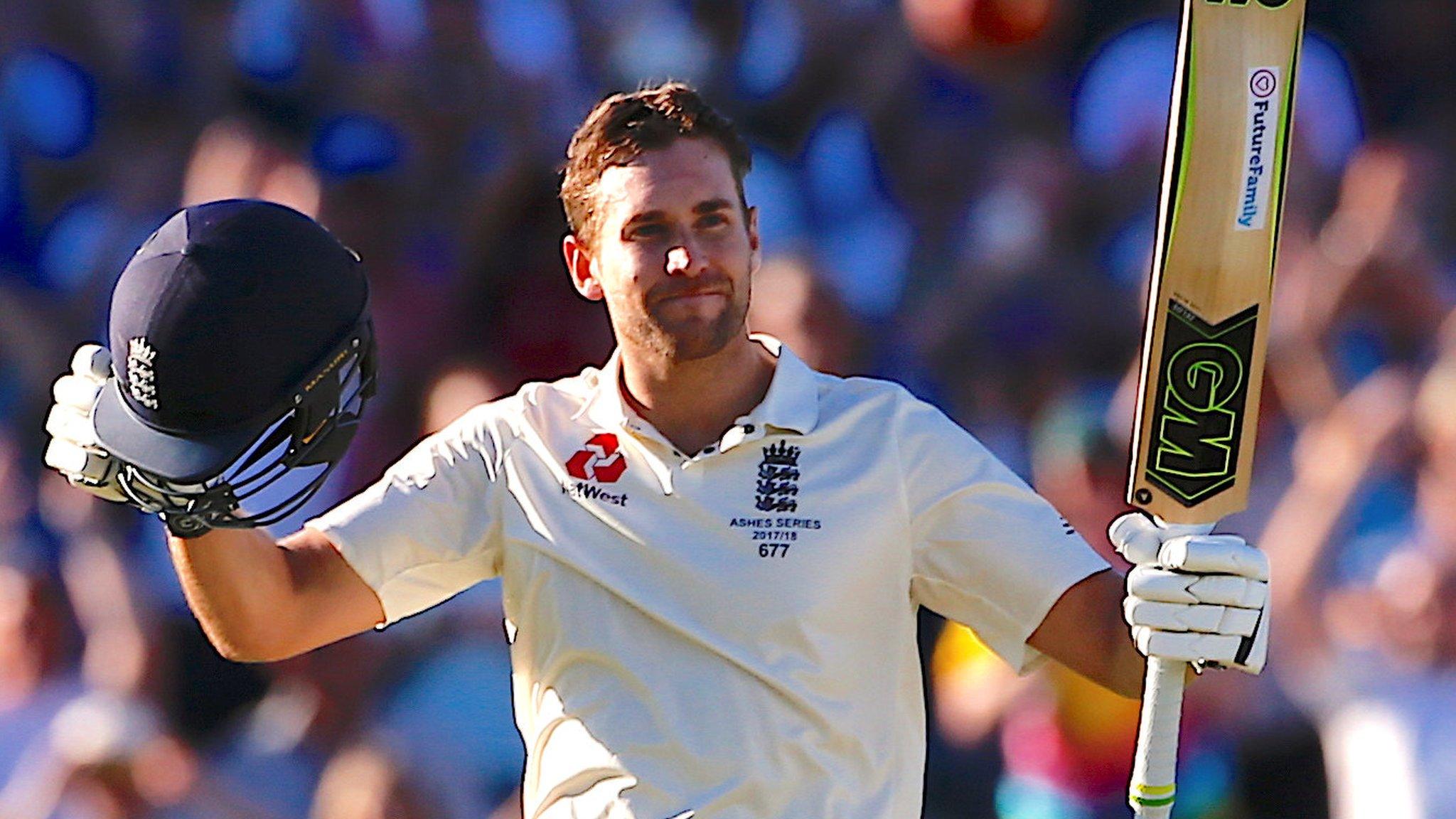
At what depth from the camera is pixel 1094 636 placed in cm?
287

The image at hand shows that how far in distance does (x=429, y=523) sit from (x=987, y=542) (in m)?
0.80

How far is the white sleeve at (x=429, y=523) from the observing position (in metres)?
3.04

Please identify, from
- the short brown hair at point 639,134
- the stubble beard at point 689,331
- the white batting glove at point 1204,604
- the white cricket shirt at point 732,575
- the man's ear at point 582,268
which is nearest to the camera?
the white batting glove at point 1204,604

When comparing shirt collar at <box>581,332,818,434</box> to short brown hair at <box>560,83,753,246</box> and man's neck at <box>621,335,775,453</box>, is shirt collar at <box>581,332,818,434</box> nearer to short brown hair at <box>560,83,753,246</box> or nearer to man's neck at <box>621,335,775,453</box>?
man's neck at <box>621,335,775,453</box>

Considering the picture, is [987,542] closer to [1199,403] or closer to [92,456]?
[1199,403]

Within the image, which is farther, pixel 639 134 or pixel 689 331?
pixel 639 134

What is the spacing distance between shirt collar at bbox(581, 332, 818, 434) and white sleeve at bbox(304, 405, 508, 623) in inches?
6.3

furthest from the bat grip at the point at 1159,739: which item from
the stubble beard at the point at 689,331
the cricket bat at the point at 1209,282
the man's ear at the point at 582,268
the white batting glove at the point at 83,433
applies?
the white batting glove at the point at 83,433

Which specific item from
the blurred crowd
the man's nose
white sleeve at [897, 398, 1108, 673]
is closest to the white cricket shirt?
white sleeve at [897, 398, 1108, 673]

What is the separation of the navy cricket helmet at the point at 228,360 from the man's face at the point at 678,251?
44 cm

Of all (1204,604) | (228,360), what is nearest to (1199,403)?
(1204,604)

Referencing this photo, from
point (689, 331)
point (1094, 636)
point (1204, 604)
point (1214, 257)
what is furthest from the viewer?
point (689, 331)

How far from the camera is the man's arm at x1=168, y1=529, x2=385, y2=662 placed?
285 centimetres

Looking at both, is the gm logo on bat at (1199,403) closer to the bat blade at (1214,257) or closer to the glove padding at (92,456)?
the bat blade at (1214,257)
